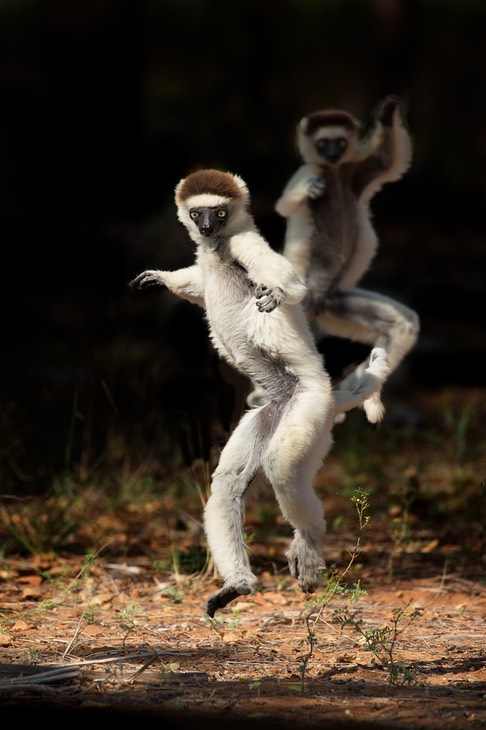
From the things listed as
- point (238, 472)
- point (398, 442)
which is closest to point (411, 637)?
point (238, 472)

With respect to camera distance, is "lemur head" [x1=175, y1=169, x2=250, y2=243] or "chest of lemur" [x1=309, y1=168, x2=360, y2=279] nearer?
"lemur head" [x1=175, y1=169, x2=250, y2=243]

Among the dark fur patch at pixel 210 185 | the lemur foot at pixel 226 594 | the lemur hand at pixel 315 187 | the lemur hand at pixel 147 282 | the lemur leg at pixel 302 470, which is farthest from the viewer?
the lemur hand at pixel 315 187

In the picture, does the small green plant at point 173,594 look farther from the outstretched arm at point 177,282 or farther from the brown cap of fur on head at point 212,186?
the brown cap of fur on head at point 212,186

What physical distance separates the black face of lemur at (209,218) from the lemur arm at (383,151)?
2.04 m

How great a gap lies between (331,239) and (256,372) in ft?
6.77

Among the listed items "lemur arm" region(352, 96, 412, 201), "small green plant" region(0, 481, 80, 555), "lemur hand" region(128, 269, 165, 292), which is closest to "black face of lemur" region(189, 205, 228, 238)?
"lemur hand" region(128, 269, 165, 292)

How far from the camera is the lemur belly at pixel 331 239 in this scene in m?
6.28

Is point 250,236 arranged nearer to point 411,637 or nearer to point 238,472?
point 238,472

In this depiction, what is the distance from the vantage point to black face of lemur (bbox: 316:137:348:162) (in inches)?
242

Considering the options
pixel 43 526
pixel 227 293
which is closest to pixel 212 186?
pixel 227 293

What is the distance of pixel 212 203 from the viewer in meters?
4.40

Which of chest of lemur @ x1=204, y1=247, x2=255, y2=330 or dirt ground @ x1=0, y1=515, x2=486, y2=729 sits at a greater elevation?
chest of lemur @ x1=204, y1=247, x2=255, y2=330

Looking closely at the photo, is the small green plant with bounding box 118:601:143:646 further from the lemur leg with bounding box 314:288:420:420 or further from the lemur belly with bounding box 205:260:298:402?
the lemur leg with bounding box 314:288:420:420

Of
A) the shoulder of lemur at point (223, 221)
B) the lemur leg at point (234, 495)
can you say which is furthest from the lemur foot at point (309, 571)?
the shoulder of lemur at point (223, 221)
